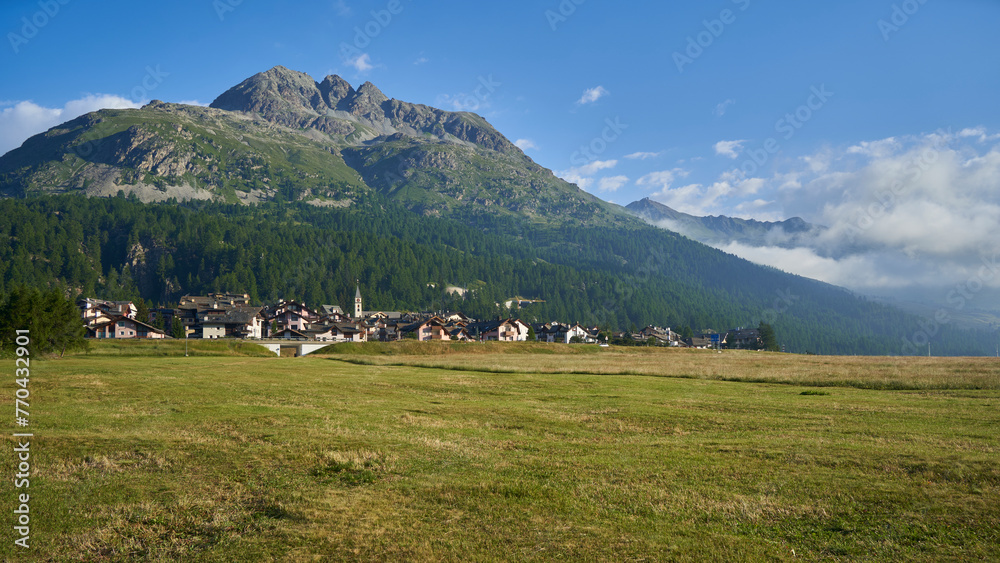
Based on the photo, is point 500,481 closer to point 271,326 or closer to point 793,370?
point 793,370

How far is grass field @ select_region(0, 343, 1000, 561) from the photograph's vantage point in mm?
10805

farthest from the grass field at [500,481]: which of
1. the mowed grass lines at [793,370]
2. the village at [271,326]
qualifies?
the village at [271,326]

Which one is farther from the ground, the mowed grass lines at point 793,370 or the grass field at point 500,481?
the grass field at point 500,481

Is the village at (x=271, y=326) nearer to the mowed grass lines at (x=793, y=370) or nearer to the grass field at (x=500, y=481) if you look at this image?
the mowed grass lines at (x=793, y=370)

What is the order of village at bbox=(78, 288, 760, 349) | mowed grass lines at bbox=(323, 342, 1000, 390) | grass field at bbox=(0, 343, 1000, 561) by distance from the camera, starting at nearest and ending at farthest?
grass field at bbox=(0, 343, 1000, 561) < mowed grass lines at bbox=(323, 342, 1000, 390) < village at bbox=(78, 288, 760, 349)

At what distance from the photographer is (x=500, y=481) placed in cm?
1499

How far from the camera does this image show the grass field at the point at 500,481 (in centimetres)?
1080

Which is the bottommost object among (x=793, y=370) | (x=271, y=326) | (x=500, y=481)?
(x=793, y=370)

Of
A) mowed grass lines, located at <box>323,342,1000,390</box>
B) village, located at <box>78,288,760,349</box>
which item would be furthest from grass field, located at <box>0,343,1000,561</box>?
village, located at <box>78,288,760,349</box>

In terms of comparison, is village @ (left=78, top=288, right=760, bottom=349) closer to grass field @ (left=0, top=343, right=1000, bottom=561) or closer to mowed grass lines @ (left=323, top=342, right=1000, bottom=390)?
mowed grass lines @ (left=323, top=342, right=1000, bottom=390)

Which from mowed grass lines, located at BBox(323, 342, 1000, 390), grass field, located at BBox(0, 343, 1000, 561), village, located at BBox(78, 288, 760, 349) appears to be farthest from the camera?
village, located at BBox(78, 288, 760, 349)

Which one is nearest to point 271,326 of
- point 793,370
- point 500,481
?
point 793,370

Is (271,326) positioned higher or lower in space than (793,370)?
higher

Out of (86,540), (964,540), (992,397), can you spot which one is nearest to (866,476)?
(964,540)
